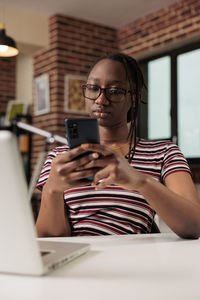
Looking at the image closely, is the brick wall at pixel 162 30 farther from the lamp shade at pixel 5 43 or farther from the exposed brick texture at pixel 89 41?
the lamp shade at pixel 5 43

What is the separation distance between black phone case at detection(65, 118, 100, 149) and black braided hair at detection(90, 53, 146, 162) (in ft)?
1.54

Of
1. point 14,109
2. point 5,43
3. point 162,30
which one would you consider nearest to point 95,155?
point 5,43

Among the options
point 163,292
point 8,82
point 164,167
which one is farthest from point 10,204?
point 8,82

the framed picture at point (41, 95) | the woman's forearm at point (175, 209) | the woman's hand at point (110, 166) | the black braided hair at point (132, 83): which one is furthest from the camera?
the framed picture at point (41, 95)

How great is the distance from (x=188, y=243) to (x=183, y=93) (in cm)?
340

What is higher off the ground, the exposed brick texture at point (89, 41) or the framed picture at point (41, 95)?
the exposed brick texture at point (89, 41)

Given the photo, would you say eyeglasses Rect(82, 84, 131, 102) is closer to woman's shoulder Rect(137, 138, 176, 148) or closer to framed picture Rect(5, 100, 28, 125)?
woman's shoulder Rect(137, 138, 176, 148)

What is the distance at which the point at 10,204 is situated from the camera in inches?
21.7

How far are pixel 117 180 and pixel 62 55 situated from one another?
389 centimetres

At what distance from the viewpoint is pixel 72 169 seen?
874 millimetres

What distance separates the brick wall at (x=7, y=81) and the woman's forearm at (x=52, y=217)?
521cm

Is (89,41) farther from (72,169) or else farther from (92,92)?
(72,169)

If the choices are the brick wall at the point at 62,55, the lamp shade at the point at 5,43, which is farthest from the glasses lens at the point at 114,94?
the brick wall at the point at 62,55

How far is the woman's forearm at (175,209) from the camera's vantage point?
3.22 feet
